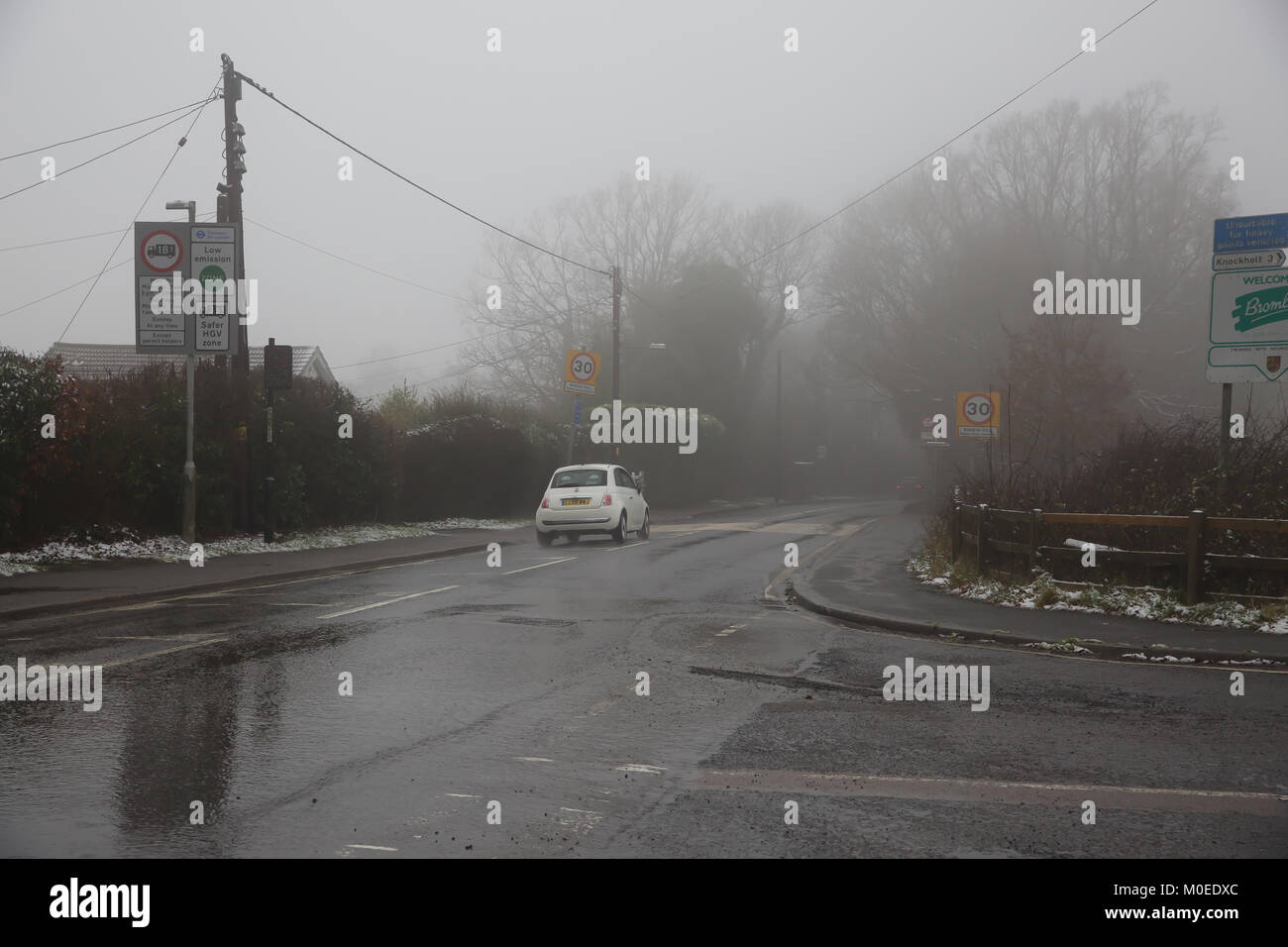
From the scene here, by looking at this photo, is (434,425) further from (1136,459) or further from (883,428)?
(883,428)

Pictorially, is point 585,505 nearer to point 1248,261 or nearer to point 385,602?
point 385,602

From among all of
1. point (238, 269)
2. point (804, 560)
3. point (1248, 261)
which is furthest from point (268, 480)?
point (1248, 261)

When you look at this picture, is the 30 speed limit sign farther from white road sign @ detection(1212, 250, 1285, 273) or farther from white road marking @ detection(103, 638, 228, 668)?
white road marking @ detection(103, 638, 228, 668)

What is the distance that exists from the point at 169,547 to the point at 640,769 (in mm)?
14483

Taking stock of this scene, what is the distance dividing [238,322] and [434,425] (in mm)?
11033

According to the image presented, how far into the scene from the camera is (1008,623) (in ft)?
38.1

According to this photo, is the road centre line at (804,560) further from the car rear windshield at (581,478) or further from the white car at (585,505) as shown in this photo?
the car rear windshield at (581,478)

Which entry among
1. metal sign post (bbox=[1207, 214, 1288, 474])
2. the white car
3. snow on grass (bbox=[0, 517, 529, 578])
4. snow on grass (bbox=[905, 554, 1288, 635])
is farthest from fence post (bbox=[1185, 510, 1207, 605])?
snow on grass (bbox=[0, 517, 529, 578])

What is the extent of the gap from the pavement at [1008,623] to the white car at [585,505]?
24.1 ft

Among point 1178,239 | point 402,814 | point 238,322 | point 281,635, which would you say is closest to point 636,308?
point 1178,239

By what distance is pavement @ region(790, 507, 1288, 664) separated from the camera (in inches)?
395

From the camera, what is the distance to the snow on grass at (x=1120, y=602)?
11.2 metres

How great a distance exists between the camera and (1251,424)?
1479 cm

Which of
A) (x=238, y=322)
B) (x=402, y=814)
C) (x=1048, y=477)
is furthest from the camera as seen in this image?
(x=238, y=322)
